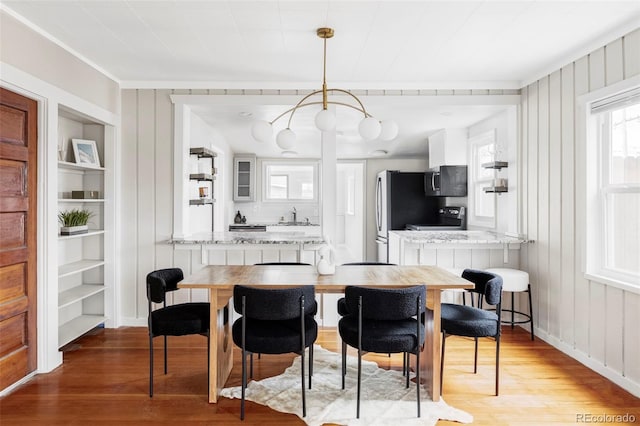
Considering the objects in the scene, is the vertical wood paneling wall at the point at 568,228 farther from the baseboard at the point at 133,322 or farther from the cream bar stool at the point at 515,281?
A: the baseboard at the point at 133,322

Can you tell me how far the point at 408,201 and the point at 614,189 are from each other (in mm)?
3454

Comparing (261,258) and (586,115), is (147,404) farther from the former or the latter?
(586,115)

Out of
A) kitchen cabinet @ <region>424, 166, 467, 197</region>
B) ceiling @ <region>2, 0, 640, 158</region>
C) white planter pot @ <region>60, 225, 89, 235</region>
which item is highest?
ceiling @ <region>2, 0, 640, 158</region>

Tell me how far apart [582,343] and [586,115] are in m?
1.79

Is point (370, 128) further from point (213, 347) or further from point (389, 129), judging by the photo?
point (213, 347)

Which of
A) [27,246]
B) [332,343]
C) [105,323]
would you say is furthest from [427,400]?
[105,323]

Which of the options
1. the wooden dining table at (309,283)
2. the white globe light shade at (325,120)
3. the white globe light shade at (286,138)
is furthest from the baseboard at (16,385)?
the white globe light shade at (325,120)

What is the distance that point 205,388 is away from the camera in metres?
2.74

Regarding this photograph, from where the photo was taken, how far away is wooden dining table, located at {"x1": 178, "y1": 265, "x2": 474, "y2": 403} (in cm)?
252

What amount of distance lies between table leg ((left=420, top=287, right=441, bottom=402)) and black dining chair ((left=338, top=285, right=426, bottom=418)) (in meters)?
0.18

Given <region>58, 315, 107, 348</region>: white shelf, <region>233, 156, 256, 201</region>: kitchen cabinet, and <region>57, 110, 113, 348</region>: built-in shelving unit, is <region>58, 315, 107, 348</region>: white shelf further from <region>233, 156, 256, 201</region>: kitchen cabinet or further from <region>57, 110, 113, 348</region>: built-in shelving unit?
<region>233, 156, 256, 201</region>: kitchen cabinet

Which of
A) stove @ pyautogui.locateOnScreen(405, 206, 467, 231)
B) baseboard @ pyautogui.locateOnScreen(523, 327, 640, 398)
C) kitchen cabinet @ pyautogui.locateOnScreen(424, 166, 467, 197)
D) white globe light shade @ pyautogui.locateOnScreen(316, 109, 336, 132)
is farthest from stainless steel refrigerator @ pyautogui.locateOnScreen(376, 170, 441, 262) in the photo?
white globe light shade @ pyautogui.locateOnScreen(316, 109, 336, 132)

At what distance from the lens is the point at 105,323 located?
13.3 ft

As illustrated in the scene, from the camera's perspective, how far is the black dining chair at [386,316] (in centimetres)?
230
